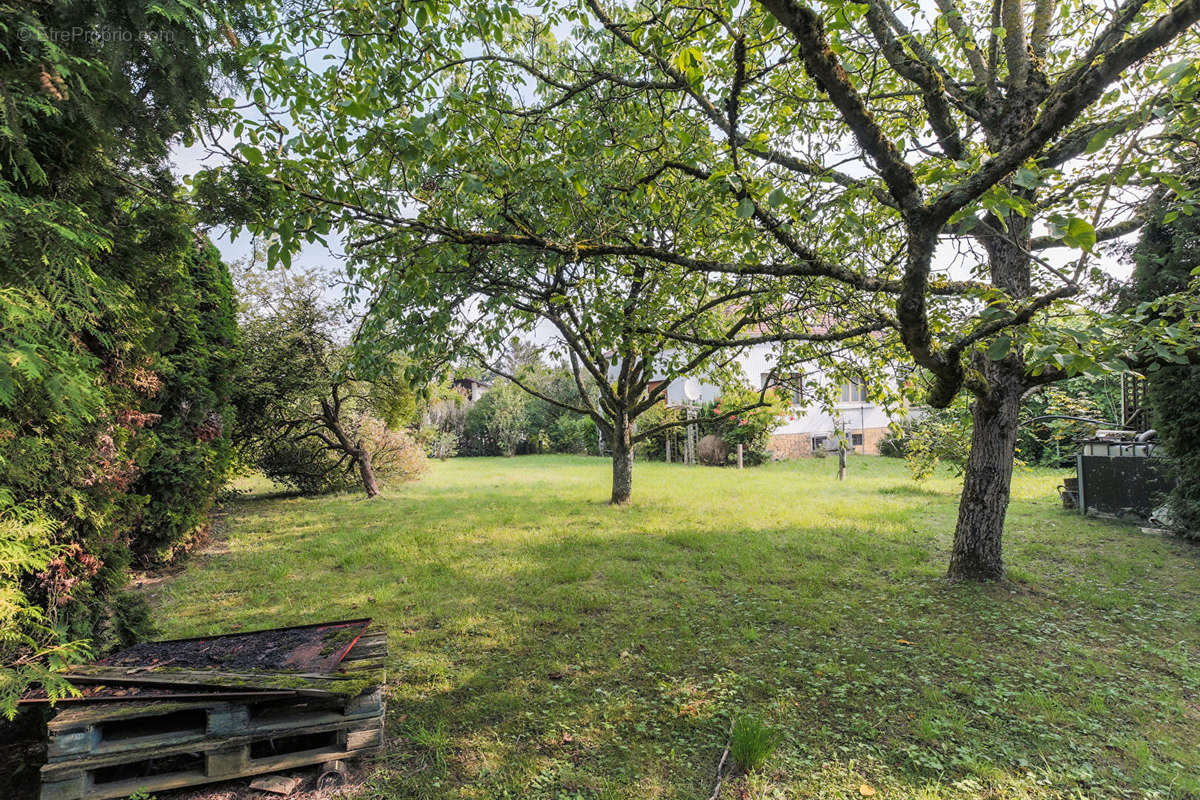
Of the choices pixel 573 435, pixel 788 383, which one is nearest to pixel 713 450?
pixel 573 435

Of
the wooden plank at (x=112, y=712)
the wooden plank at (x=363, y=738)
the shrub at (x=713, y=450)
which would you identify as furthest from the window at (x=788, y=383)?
the shrub at (x=713, y=450)

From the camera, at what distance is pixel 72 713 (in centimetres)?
232

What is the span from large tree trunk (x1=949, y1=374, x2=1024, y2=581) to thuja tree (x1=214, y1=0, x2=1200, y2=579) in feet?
0.07

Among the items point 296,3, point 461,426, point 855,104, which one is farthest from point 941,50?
point 461,426

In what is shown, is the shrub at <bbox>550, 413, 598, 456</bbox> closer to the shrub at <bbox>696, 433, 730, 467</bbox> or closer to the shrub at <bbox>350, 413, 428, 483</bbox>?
the shrub at <bbox>696, 433, 730, 467</bbox>

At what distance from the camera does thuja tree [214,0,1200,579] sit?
2.61 meters

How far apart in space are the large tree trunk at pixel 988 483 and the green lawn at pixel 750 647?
0.33 metres

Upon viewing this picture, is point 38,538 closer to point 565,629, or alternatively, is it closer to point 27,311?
point 27,311

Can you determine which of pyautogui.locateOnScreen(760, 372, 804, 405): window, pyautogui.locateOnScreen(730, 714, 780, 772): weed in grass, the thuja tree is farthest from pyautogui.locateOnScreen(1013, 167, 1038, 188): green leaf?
pyautogui.locateOnScreen(760, 372, 804, 405): window

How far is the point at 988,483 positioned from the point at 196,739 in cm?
687

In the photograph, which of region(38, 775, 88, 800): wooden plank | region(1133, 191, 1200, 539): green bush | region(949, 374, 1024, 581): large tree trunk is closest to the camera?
region(38, 775, 88, 800): wooden plank

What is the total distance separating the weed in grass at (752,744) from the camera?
8.92ft

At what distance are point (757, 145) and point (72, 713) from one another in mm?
4970

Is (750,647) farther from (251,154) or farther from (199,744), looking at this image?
(251,154)
